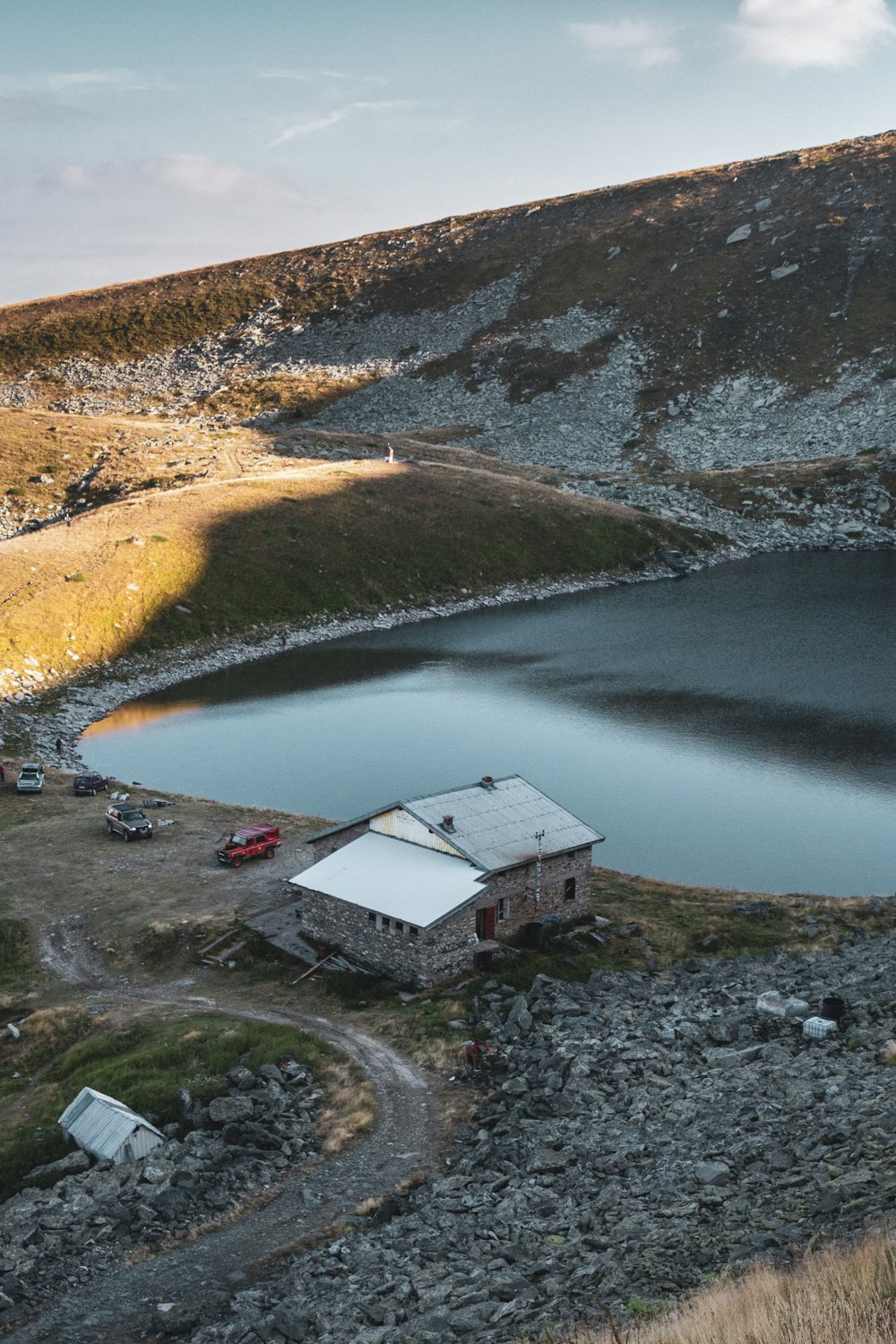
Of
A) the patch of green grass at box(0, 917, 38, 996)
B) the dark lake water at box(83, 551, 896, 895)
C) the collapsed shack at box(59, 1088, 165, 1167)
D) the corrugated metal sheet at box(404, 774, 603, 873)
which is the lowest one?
the dark lake water at box(83, 551, 896, 895)

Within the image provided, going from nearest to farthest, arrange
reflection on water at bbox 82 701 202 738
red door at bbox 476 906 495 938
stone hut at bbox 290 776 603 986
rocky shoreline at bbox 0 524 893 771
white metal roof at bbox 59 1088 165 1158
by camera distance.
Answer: white metal roof at bbox 59 1088 165 1158
stone hut at bbox 290 776 603 986
red door at bbox 476 906 495 938
rocky shoreline at bbox 0 524 893 771
reflection on water at bbox 82 701 202 738

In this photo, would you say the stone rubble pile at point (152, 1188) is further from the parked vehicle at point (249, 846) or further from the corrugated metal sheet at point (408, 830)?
the parked vehicle at point (249, 846)

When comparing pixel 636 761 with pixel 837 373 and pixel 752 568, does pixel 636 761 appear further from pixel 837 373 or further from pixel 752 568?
pixel 837 373

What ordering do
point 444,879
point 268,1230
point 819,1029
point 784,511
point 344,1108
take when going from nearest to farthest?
point 268,1230
point 344,1108
point 819,1029
point 444,879
point 784,511

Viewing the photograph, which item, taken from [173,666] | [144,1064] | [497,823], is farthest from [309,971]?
[173,666]

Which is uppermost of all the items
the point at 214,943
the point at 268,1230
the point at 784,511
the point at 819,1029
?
the point at 784,511

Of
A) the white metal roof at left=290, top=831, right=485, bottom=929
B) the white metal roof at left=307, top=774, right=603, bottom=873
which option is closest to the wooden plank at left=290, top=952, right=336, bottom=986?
the white metal roof at left=290, top=831, right=485, bottom=929

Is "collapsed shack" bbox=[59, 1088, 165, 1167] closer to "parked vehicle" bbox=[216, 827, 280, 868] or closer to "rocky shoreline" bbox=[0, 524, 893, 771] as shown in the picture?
"parked vehicle" bbox=[216, 827, 280, 868]

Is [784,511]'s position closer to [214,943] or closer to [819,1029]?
[214,943]
